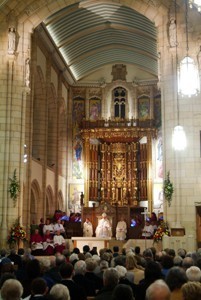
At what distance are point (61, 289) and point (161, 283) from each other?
1207mm

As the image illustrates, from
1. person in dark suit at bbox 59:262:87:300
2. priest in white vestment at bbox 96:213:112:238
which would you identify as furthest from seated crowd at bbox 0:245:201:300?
priest in white vestment at bbox 96:213:112:238

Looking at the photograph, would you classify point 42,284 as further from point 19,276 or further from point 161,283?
point 19,276

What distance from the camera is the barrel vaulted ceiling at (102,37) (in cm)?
A: 2430

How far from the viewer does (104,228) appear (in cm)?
2406

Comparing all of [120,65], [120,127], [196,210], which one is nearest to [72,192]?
[120,127]

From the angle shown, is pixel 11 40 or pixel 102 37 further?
pixel 102 37

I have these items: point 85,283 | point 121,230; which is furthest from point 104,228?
point 85,283

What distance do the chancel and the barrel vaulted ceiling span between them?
76mm

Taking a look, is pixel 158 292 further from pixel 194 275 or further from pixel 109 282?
pixel 194 275

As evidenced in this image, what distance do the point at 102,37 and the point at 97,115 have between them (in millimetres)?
5952

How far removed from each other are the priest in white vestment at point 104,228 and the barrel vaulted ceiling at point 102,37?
9.97 meters

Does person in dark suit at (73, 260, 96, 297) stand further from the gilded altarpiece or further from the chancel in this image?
the gilded altarpiece

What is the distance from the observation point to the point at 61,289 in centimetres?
469

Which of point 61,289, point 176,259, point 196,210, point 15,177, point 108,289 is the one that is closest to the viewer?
point 61,289
